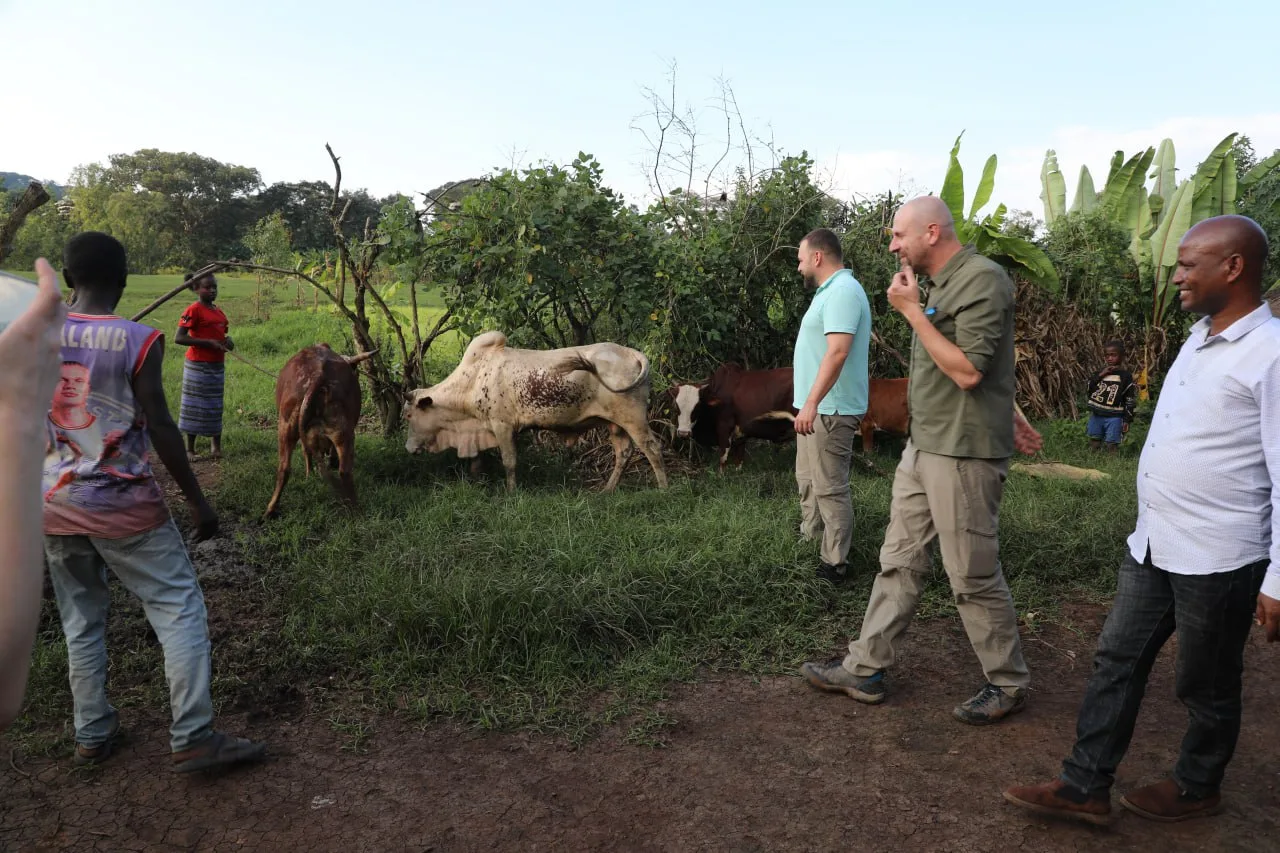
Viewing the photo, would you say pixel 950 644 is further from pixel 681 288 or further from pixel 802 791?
pixel 681 288

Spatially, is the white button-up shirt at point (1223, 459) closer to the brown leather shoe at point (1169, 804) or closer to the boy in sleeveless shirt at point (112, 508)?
the brown leather shoe at point (1169, 804)

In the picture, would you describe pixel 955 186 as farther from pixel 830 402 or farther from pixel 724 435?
pixel 830 402

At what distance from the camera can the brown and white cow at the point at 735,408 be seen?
7.71 m

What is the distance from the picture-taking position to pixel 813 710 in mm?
3916

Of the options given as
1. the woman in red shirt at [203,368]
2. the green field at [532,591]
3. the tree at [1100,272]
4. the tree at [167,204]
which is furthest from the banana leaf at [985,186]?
the tree at [167,204]

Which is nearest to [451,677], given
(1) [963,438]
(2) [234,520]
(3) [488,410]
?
(1) [963,438]

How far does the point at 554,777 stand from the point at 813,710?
1194mm

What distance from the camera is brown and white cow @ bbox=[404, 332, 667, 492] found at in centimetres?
727

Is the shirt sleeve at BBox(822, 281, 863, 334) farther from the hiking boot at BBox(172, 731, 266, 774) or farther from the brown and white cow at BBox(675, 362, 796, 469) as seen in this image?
the hiking boot at BBox(172, 731, 266, 774)

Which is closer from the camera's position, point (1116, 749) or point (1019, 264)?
point (1116, 749)

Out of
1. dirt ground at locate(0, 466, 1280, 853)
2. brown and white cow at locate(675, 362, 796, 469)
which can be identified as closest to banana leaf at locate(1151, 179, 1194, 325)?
brown and white cow at locate(675, 362, 796, 469)

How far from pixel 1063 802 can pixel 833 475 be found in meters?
2.40

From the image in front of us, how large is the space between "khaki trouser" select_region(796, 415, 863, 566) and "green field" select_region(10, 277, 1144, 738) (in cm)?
22

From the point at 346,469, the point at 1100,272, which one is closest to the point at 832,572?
the point at 346,469
